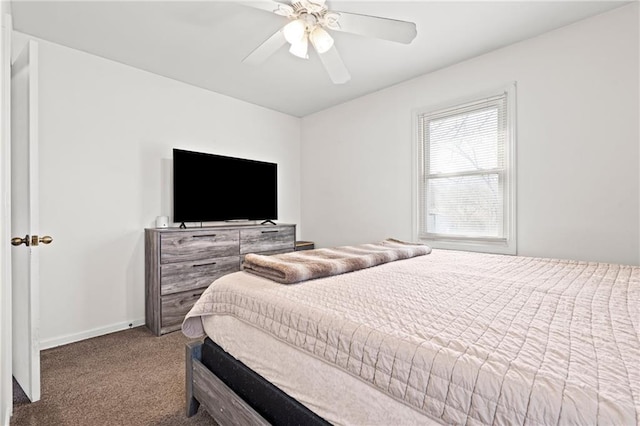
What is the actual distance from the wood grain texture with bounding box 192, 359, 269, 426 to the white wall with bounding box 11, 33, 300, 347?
180 cm

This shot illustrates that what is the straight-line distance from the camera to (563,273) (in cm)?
170

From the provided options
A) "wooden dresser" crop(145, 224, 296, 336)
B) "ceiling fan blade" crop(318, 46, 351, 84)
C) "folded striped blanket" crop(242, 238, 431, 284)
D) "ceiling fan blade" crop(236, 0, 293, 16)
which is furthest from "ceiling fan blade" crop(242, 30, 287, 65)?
"wooden dresser" crop(145, 224, 296, 336)

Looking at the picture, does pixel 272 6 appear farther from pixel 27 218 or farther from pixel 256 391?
pixel 256 391

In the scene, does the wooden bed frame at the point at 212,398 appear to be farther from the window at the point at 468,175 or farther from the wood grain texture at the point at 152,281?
the window at the point at 468,175

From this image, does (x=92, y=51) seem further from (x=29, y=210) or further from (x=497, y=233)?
(x=497, y=233)

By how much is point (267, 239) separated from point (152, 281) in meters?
1.20

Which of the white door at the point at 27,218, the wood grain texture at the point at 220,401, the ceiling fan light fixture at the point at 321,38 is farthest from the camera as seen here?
the ceiling fan light fixture at the point at 321,38

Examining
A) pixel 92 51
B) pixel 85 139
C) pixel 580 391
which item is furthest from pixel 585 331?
pixel 92 51

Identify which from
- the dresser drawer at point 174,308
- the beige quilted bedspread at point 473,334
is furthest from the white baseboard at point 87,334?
the beige quilted bedspread at point 473,334

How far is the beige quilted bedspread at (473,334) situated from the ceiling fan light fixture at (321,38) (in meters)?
1.40

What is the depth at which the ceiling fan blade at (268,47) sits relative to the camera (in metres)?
1.95

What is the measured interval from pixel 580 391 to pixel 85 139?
3.43 meters

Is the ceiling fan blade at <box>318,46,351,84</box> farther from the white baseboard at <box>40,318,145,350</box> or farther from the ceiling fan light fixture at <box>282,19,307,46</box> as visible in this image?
the white baseboard at <box>40,318,145,350</box>

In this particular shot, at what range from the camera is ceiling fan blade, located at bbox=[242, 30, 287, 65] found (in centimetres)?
195
